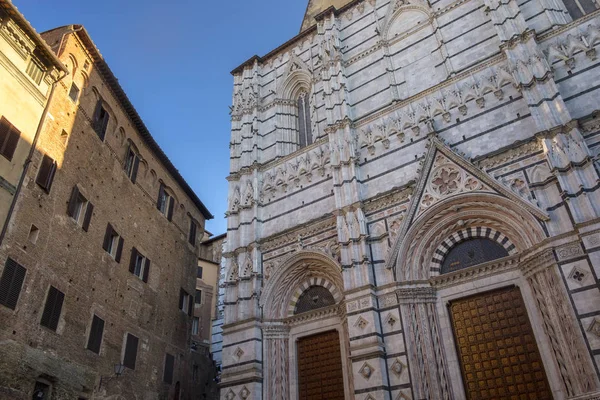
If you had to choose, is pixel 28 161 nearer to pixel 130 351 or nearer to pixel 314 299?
pixel 130 351

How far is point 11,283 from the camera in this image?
36.6ft

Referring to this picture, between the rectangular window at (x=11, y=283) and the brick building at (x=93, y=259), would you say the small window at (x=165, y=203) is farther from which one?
the rectangular window at (x=11, y=283)

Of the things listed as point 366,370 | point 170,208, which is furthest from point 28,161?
point 366,370

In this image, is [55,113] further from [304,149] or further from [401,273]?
[401,273]

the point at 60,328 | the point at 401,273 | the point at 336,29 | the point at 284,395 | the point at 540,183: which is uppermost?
the point at 336,29

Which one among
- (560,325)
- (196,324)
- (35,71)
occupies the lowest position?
(560,325)

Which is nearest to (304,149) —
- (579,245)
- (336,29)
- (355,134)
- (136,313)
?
(355,134)

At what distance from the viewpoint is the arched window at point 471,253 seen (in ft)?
42.7

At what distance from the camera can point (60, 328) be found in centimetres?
1259

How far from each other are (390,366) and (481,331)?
99.6 inches

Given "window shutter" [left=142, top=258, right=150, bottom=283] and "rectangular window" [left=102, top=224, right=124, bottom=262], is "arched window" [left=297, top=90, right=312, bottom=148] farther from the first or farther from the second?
"rectangular window" [left=102, top=224, right=124, bottom=262]

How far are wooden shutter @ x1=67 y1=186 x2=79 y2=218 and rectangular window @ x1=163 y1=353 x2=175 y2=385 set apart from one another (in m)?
6.83

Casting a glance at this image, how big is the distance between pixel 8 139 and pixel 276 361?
32.4ft

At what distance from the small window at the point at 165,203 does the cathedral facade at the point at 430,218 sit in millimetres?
3331
